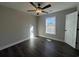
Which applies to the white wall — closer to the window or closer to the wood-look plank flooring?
the wood-look plank flooring

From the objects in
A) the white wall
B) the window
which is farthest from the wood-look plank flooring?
the window

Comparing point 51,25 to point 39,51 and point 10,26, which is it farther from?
point 10,26

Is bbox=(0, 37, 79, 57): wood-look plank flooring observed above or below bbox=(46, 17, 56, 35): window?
below

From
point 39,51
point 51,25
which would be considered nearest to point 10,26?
point 39,51

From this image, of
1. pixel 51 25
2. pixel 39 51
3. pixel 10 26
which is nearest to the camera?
pixel 39 51

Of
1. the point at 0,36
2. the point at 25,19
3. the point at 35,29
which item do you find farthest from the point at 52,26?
the point at 0,36

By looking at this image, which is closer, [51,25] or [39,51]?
[39,51]

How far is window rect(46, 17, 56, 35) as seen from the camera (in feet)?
17.8

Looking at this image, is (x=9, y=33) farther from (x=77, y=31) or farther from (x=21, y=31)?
(x=77, y=31)

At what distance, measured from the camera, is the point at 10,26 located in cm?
376

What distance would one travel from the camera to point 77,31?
132 inches

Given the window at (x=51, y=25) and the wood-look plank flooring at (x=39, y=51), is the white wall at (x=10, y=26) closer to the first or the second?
the wood-look plank flooring at (x=39, y=51)

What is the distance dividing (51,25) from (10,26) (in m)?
3.32

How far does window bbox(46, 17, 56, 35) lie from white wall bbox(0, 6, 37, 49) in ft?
7.43
